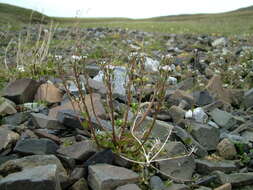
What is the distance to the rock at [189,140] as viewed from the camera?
3423 mm

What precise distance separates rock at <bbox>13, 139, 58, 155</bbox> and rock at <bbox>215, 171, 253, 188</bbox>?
54.6 inches

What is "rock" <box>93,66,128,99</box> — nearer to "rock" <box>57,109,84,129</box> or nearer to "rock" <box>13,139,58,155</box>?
"rock" <box>57,109,84,129</box>

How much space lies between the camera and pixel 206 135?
12.0 ft

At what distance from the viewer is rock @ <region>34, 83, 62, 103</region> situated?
4629 mm

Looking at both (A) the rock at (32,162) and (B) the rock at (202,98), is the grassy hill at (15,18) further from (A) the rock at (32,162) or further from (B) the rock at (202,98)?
(A) the rock at (32,162)

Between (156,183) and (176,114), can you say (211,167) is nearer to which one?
(156,183)

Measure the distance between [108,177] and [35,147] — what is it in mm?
750

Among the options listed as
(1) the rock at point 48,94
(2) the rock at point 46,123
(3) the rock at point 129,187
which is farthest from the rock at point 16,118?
(3) the rock at point 129,187

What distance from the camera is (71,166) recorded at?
9.66ft

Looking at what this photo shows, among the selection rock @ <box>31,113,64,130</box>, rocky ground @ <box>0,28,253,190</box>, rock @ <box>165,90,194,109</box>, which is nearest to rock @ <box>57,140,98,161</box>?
rocky ground @ <box>0,28,253,190</box>

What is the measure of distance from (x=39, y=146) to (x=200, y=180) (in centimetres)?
136

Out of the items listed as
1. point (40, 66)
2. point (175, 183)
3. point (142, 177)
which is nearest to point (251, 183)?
point (175, 183)

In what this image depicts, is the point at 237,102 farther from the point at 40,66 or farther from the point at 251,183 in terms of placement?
the point at 40,66

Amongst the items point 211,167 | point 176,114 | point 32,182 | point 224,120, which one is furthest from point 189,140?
point 32,182
